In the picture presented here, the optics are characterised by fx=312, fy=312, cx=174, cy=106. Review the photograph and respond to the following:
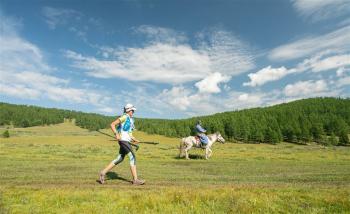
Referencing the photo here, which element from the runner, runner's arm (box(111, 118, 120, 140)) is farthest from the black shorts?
runner's arm (box(111, 118, 120, 140))

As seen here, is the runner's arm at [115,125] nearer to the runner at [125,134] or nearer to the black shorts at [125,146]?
the runner at [125,134]

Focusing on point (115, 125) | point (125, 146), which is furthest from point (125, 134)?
point (115, 125)

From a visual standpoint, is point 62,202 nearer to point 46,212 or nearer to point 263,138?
point 46,212

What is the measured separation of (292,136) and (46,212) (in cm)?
13193

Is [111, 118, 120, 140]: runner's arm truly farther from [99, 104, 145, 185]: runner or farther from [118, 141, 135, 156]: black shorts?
[118, 141, 135, 156]: black shorts

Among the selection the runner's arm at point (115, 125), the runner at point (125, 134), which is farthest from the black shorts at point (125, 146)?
the runner's arm at point (115, 125)

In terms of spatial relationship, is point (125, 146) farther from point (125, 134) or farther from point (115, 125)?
point (115, 125)

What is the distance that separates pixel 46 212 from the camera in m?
8.23

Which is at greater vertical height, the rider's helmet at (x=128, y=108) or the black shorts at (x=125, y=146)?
the rider's helmet at (x=128, y=108)

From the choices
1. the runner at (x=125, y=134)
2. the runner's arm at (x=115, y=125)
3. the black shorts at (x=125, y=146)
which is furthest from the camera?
the black shorts at (x=125, y=146)

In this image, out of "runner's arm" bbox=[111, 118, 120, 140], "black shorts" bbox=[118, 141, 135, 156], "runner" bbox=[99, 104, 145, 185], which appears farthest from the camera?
"black shorts" bbox=[118, 141, 135, 156]

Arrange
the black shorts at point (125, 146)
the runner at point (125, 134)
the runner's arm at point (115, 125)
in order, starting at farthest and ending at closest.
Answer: the black shorts at point (125, 146)
the runner at point (125, 134)
the runner's arm at point (115, 125)

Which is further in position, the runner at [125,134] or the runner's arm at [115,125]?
the runner at [125,134]

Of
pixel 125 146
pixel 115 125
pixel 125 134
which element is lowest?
pixel 125 146
